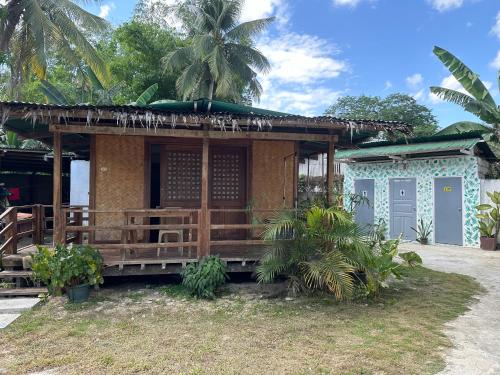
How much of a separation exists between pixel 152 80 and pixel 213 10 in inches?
178

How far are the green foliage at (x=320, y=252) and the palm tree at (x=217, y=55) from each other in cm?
1306

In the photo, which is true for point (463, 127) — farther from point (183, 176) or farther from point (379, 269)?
point (183, 176)

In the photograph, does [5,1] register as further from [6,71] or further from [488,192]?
[488,192]

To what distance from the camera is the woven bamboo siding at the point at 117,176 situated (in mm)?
6965

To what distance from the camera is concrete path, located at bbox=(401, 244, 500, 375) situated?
3.36 meters

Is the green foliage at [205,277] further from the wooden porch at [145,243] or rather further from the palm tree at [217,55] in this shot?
the palm tree at [217,55]

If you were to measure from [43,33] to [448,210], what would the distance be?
1354 cm

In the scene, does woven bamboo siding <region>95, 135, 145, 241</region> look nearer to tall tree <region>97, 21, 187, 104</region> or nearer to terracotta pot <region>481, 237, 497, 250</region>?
terracotta pot <region>481, 237, 497, 250</region>

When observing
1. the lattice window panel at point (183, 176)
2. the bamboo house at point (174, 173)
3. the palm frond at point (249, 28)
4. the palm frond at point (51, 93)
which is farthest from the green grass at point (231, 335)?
the palm frond at point (249, 28)

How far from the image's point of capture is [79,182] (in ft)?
31.1

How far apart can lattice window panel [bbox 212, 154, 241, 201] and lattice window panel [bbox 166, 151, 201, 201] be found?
337 millimetres

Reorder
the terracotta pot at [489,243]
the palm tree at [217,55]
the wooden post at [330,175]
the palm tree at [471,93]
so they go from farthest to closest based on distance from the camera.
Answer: the palm tree at [217,55], the palm tree at [471,93], the terracotta pot at [489,243], the wooden post at [330,175]

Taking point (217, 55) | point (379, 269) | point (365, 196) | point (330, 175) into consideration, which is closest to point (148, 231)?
point (330, 175)

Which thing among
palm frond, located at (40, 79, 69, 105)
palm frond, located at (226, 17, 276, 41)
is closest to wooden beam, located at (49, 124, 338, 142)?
palm frond, located at (40, 79, 69, 105)
